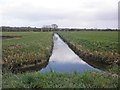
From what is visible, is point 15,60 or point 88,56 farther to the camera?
point 88,56

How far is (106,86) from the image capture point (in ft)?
28.6

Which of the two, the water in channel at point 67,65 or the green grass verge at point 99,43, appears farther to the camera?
the green grass verge at point 99,43

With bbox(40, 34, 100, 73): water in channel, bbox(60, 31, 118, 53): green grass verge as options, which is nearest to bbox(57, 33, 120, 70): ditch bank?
bbox(40, 34, 100, 73): water in channel

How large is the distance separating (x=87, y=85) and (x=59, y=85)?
891mm

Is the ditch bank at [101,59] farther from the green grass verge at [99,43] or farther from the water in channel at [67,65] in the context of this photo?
the green grass verge at [99,43]

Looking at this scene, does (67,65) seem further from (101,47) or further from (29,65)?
(101,47)

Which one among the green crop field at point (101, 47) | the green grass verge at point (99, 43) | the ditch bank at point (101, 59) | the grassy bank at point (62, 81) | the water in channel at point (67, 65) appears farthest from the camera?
the green grass verge at point (99, 43)

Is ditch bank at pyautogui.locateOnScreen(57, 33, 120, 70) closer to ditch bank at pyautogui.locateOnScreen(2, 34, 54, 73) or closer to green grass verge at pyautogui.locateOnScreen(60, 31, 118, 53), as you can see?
green grass verge at pyautogui.locateOnScreen(60, 31, 118, 53)

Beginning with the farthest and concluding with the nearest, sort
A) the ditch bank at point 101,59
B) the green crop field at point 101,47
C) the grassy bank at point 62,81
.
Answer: the green crop field at point 101,47
the ditch bank at point 101,59
the grassy bank at point 62,81

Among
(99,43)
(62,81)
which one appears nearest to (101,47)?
(99,43)

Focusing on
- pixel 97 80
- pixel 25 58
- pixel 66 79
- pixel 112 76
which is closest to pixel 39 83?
pixel 66 79

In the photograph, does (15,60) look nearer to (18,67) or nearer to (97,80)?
(18,67)

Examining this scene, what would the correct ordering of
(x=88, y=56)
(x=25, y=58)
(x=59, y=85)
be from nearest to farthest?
(x=59, y=85) → (x=25, y=58) → (x=88, y=56)

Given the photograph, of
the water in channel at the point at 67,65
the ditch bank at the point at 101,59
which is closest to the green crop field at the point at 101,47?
the ditch bank at the point at 101,59
